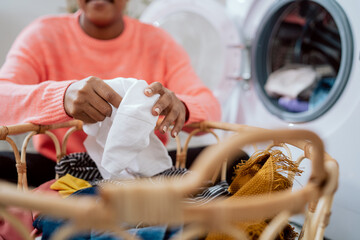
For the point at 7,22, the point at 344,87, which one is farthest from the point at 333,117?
the point at 7,22

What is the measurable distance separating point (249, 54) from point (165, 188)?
2.84ft

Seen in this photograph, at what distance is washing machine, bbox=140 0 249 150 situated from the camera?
102 cm

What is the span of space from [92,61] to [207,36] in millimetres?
505

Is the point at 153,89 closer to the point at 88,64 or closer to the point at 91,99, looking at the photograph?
Answer: the point at 91,99

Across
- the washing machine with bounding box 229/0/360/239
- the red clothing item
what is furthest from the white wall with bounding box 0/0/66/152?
the washing machine with bounding box 229/0/360/239

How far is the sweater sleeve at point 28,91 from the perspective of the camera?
0.54 metres

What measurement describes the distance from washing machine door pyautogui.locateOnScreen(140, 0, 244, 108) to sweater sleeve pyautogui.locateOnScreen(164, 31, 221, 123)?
22cm

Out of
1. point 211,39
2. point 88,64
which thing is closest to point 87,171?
point 88,64

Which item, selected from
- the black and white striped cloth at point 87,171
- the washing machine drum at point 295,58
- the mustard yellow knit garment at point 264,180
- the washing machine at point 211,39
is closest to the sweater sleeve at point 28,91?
the black and white striped cloth at point 87,171

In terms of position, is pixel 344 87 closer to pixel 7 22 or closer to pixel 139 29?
pixel 139 29

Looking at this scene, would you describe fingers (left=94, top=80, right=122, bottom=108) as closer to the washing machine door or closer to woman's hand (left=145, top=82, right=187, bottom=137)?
woman's hand (left=145, top=82, right=187, bottom=137)

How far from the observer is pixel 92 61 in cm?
79

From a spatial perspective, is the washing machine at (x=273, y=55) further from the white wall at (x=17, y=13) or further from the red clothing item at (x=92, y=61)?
the white wall at (x=17, y=13)

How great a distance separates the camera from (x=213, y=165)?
9.5 inches
